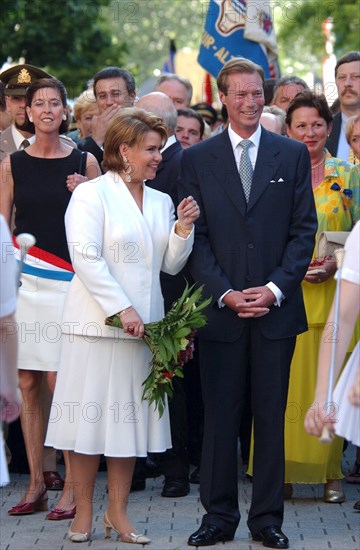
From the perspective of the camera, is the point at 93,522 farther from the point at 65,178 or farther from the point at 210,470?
the point at 65,178

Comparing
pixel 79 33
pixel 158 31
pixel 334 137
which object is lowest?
pixel 334 137

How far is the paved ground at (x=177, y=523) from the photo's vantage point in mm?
7484

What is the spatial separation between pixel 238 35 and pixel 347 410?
8.49m

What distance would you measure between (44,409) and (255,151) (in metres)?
2.55

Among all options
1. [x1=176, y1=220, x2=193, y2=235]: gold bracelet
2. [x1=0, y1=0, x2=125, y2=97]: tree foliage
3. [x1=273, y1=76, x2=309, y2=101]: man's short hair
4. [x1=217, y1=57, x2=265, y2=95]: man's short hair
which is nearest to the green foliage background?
[x1=0, y1=0, x2=125, y2=97]: tree foliage

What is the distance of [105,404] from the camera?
7.37 m

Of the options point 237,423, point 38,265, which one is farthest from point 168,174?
point 237,423

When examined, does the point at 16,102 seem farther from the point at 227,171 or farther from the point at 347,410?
the point at 347,410

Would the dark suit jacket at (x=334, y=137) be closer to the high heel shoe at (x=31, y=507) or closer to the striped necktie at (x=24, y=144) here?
the striped necktie at (x=24, y=144)

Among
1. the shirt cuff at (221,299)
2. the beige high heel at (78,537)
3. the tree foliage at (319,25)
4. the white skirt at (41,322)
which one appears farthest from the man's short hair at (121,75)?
the tree foliage at (319,25)

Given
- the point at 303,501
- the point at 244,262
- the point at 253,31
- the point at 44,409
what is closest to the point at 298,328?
the point at 244,262

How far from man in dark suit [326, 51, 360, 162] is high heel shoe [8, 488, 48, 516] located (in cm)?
383

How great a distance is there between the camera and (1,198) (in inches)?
327

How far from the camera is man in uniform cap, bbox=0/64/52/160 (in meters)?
9.23
